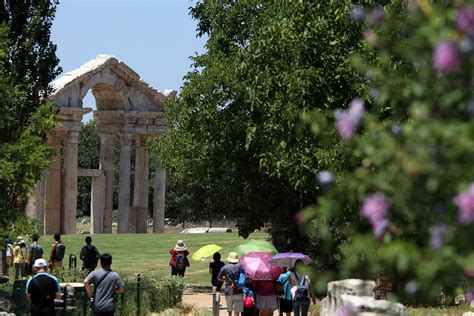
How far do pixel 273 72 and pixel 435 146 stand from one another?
2233 centimetres

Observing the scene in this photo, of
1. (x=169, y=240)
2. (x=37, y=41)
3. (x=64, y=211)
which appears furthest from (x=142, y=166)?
(x=37, y=41)

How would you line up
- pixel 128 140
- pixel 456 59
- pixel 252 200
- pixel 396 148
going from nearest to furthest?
pixel 456 59
pixel 396 148
pixel 252 200
pixel 128 140

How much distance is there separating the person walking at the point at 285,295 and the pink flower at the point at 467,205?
57.5 ft

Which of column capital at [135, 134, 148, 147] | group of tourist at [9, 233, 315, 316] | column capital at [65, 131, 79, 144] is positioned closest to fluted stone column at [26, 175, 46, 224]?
column capital at [65, 131, 79, 144]

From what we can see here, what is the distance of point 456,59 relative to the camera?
479cm

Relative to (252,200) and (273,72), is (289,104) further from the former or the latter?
(252,200)

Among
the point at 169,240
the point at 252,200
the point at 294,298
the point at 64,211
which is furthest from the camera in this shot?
the point at 64,211

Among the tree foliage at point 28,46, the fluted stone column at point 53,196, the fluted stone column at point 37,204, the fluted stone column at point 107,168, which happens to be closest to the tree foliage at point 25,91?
the tree foliage at point 28,46

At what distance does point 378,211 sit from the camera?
203 inches

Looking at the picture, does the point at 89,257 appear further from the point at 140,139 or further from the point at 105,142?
the point at 140,139

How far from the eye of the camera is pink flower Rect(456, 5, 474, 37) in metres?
4.72

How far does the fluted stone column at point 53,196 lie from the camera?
218 ft

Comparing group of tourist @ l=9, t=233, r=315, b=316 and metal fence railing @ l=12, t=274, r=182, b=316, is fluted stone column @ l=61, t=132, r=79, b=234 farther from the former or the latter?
metal fence railing @ l=12, t=274, r=182, b=316

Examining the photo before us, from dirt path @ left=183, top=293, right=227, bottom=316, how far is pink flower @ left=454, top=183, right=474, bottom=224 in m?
23.9
